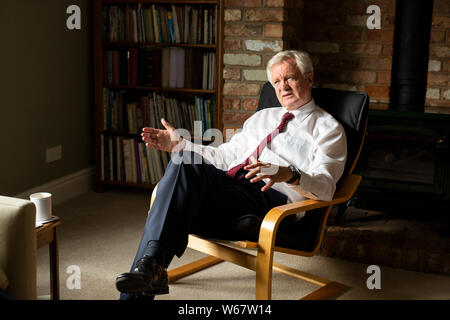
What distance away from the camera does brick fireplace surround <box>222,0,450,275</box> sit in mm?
2801

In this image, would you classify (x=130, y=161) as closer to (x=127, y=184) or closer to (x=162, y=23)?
(x=127, y=184)

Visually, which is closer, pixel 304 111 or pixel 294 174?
pixel 294 174

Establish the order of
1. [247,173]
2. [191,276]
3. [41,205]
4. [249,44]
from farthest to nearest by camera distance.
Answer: [249,44]
[191,276]
[247,173]
[41,205]

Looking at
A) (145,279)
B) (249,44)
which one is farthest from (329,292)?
(249,44)

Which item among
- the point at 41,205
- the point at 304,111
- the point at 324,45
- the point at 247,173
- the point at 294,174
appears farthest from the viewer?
the point at 324,45

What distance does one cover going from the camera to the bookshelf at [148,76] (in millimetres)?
3480

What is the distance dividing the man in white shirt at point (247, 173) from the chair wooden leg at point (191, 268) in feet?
1.36

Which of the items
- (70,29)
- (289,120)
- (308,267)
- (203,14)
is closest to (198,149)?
(289,120)

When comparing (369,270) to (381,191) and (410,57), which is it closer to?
(381,191)

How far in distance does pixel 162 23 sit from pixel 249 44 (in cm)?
61

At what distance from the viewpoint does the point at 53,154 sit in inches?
142

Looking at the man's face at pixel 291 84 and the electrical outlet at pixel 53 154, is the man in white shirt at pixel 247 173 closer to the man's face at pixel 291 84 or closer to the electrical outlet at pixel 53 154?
the man's face at pixel 291 84

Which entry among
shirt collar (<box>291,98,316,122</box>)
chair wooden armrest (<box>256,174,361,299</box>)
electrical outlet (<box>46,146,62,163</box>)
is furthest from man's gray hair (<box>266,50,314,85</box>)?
electrical outlet (<box>46,146,62,163</box>)
